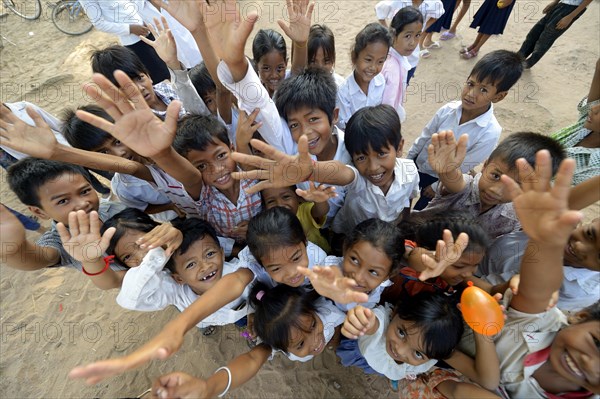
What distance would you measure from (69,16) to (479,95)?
7598mm

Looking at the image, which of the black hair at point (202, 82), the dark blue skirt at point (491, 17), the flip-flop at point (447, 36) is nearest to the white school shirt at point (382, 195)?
the black hair at point (202, 82)

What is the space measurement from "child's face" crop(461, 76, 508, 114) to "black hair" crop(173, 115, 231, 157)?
1.67 metres

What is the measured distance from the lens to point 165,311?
8.35 ft

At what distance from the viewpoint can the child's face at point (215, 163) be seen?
1.79 m

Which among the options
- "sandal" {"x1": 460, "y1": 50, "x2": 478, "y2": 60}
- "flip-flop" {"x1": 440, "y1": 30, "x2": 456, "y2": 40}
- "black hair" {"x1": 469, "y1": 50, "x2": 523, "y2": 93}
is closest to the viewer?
"black hair" {"x1": 469, "y1": 50, "x2": 523, "y2": 93}

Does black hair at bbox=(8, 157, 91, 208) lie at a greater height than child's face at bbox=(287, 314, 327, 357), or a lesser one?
greater

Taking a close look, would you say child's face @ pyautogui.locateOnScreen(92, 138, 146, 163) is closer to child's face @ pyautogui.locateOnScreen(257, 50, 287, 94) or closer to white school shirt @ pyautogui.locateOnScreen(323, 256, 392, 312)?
child's face @ pyautogui.locateOnScreen(257, 50, 287, 94)

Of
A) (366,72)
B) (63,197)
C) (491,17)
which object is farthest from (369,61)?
(491,17)

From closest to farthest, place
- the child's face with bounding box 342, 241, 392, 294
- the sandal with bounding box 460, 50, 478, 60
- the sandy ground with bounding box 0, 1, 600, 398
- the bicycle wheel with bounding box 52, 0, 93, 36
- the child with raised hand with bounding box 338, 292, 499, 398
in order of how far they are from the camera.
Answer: the child with raised hand with bounding box 338, 292, 499, 398 < the child's face with bounding box 342, 241, 392, 294 < the sandy ground with bounding box 0, 1, 600, 398 < the sandal with bounding box 460, 50, 478, 60 < the bicycle wheel with bounding box 52, 0, 93, 36

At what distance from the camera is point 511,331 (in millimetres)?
1433

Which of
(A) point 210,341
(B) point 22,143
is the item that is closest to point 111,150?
(B) point 22,143

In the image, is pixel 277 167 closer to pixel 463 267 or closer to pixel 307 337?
pixel 307 337

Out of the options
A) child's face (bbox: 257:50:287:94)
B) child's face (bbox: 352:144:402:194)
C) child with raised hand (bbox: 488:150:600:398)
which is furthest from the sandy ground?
child's face (bbox: 257:50:287:94)

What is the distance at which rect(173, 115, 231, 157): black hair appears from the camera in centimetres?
177
